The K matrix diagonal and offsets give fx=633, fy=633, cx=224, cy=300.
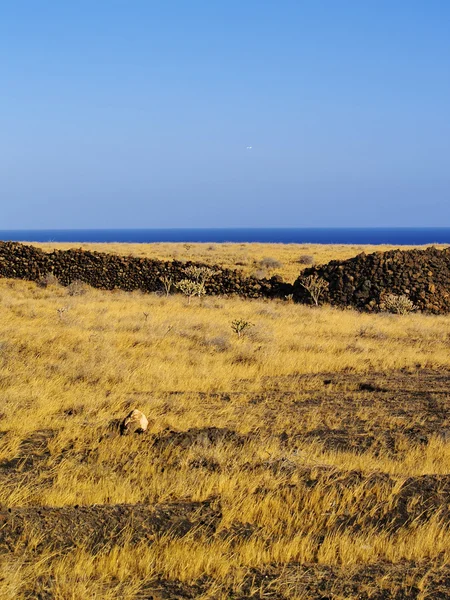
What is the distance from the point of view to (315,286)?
25.2 m

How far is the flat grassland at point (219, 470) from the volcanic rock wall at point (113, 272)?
12730 millimetres

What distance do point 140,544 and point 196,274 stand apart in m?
22.1

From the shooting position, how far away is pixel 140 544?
4.62 m

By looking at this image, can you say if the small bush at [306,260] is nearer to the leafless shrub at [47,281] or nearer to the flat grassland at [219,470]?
the leafless shrub at [47,281]

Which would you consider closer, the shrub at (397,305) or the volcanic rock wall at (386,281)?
the shrub at (397,305)

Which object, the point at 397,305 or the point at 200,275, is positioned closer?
the point at 397,305

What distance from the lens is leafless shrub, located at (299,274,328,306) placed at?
82.6ft

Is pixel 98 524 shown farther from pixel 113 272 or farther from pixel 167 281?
pixel 113 272

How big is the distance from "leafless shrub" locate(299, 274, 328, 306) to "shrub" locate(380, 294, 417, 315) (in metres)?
2.49

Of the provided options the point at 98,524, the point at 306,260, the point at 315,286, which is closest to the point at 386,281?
the point at 315,286

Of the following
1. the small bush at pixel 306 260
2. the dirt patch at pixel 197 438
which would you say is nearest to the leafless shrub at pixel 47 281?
the small bush at pixel 306 260

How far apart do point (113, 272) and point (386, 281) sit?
12.1m

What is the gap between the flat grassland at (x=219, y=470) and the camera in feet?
14.2

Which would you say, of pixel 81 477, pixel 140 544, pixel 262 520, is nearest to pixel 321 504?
pixel 262 520
